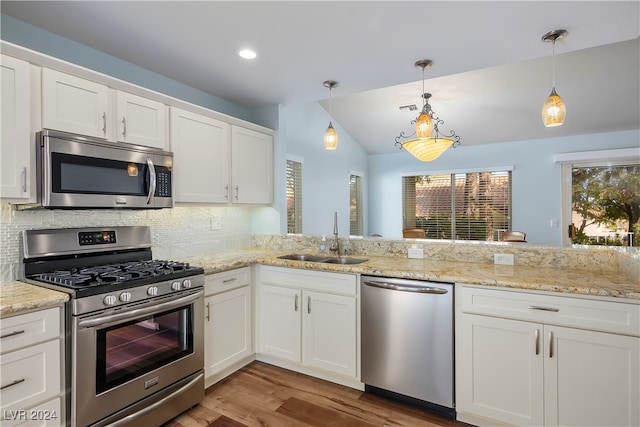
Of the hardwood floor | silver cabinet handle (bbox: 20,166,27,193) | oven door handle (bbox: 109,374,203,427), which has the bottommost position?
the hardwood floor

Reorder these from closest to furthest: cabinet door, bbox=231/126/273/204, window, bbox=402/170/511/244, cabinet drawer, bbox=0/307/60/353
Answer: cabinet drawer, bbox=0/307/60/353
cabinet door, bbox=231/126/273/204
window, bbox=402/170/511/244

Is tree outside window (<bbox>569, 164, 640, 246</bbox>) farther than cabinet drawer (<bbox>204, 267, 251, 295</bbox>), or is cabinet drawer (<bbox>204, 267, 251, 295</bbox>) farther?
tree outside window (<bbox>569, 164, 640, 246</bbox>)

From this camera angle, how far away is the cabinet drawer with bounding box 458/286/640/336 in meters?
1.68

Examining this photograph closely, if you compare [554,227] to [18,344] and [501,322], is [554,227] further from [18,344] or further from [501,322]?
[18,344]

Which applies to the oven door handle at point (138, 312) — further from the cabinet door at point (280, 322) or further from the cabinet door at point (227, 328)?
the cabinet door at point (280, 322)

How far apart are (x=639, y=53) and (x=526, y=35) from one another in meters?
2.54

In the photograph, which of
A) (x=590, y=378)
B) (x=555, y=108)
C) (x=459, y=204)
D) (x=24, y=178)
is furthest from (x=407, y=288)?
(x=459, y=204)

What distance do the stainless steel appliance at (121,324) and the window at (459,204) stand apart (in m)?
5.26

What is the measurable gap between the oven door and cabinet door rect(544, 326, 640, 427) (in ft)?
6.84

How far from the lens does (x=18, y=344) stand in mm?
1478

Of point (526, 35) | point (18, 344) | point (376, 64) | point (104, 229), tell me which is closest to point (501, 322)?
point (526, 35)

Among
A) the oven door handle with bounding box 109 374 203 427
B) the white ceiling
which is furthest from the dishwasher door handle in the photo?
the white ceiling

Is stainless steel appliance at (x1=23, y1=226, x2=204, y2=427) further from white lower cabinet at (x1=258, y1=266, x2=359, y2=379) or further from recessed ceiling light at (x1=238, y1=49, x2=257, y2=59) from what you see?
recessed ceiling light at (x1=238, y1=49, x2=257, y2=59)

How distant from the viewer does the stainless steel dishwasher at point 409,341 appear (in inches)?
82.2
